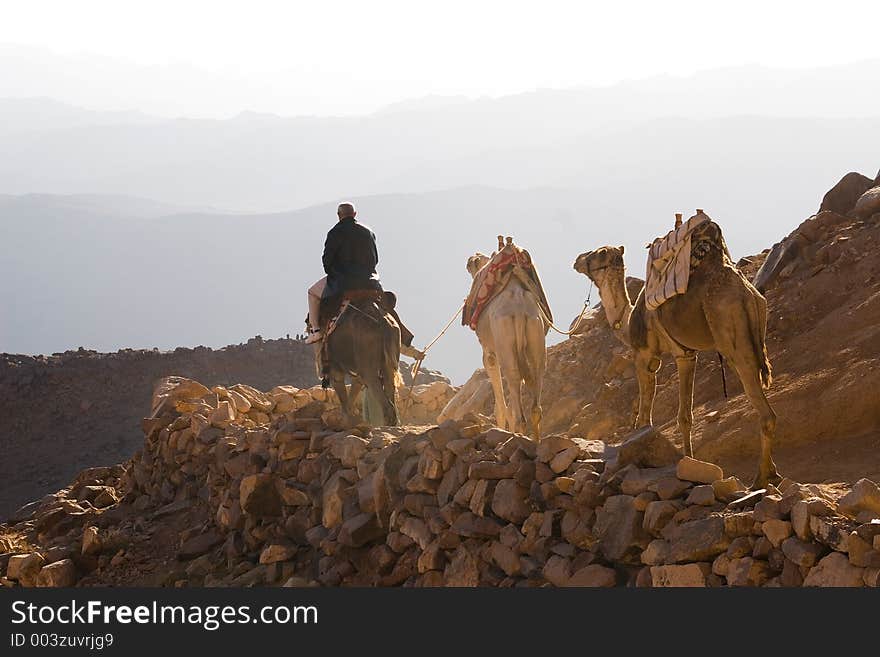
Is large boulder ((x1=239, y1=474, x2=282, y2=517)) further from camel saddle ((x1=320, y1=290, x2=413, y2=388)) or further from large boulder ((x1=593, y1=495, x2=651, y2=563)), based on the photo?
large boulder ((x1=593, y1=495, x2=651, y2=563))

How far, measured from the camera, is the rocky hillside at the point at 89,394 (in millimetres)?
30188

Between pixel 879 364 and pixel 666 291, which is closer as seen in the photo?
pixel 666 291

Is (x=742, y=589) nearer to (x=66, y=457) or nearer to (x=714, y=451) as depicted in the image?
(x=714, y=451)

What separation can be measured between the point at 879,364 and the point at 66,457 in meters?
24.4

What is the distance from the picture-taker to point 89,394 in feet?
109

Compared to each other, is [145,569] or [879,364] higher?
[879,364]

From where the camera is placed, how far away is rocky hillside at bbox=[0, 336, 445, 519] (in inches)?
1188

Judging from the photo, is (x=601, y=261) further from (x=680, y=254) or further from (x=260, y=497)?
(x=260, y=497)

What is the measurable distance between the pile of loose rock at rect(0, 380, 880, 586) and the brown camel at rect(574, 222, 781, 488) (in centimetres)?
119

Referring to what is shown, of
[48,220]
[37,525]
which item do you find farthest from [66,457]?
[48,220]

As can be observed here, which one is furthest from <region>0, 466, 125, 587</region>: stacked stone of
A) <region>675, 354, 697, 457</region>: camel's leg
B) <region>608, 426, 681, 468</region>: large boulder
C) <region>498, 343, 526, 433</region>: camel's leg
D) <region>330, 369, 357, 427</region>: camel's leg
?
<region>608, 426, 681, 468</region>: large boulder

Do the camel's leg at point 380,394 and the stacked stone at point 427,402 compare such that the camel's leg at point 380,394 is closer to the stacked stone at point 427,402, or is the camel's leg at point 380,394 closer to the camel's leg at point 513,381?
the camel's leg at point 513,381

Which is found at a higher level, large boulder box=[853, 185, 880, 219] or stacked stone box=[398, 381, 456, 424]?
large boulder box=[853, 185, 880, 219]

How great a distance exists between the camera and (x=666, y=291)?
9070 mm
